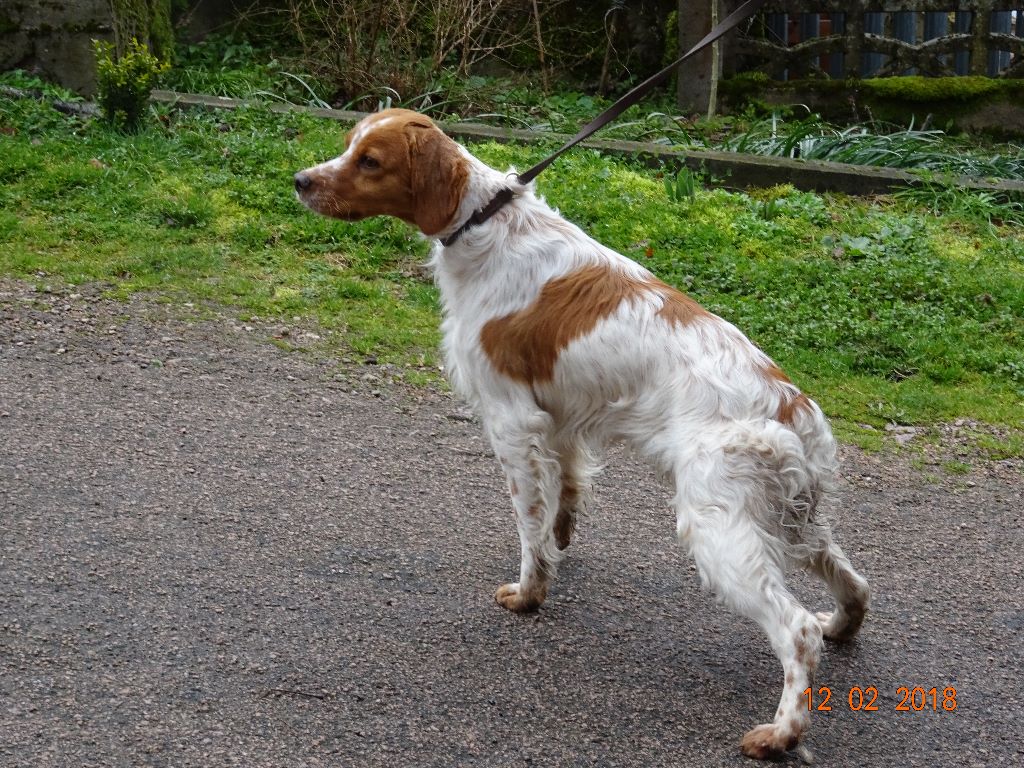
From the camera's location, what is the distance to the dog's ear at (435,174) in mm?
3979

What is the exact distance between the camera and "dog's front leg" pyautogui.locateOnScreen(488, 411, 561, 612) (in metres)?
3.91

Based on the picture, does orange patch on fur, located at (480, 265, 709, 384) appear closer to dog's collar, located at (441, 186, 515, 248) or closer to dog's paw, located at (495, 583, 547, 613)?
dog's collar, located at (441, 186, 515, 248)

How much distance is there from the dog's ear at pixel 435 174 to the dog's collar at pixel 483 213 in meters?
0.05

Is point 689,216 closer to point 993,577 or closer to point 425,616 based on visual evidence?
point 993,577

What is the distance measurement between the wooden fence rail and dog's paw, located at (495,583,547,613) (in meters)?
7.86

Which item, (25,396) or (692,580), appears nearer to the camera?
(692,580)

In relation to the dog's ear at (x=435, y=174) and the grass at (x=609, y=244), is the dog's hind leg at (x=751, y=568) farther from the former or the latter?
the grass at (x=609, y=244)

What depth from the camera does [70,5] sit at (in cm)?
926

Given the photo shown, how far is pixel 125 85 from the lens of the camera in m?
8.53

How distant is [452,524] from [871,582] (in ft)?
5.46

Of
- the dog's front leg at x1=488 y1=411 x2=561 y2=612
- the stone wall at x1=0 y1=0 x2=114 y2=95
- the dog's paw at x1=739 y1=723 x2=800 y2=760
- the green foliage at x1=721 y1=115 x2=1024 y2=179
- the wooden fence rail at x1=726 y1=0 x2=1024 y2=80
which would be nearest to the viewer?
the dog's paw at x1=739 y1=723 x2=800 y2=760

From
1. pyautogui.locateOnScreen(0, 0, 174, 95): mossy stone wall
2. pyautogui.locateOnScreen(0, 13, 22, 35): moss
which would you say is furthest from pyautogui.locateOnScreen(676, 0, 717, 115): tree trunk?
pyautogui.locateOnScreen(0, 13, 22, 35): moss

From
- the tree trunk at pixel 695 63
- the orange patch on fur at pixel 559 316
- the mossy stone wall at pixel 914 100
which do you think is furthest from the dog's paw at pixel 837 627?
the tree trunk at pixel 695 63

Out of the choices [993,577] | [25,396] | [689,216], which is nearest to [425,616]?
[993,577]
